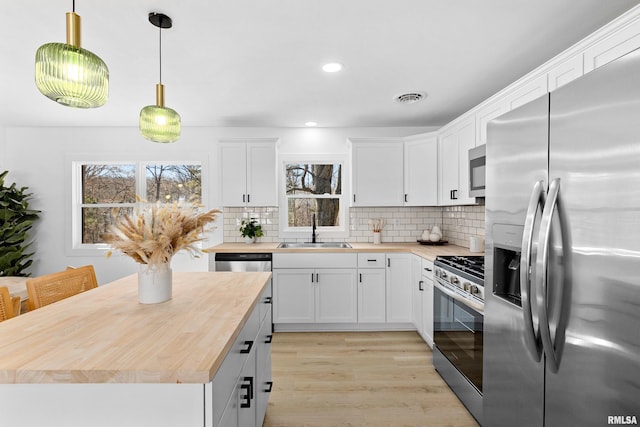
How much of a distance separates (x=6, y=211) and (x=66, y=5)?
3.37 metres

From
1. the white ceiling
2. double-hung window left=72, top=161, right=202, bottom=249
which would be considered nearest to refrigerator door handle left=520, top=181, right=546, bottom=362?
the white ceiling

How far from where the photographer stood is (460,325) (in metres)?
2.26

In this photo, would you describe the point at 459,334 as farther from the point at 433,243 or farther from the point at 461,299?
the point at 433,243

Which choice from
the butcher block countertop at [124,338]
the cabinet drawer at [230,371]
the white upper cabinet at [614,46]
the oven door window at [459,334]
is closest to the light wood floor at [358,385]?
the oven door window at [459,334]

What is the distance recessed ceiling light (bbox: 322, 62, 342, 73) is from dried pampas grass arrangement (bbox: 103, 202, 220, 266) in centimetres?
164

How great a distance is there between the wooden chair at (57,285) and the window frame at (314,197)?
247cm

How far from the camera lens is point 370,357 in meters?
3.02

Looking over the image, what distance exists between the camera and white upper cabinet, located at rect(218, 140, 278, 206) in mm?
3988

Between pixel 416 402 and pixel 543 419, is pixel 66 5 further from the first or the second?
pixel 416 402

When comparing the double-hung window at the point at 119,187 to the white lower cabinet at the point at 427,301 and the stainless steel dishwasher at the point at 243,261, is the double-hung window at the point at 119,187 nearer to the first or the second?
the stainless steel dishwasher at the point at 243,261

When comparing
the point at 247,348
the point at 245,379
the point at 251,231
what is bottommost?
the point at 245,379

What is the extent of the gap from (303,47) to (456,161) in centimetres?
191

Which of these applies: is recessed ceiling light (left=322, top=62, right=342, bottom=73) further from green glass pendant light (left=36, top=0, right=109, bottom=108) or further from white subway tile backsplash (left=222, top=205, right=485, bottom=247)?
white subway tile backsplash (left=222, top=205, right=485, bottom=247)

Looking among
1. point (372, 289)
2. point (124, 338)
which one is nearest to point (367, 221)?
point (372, 289)
